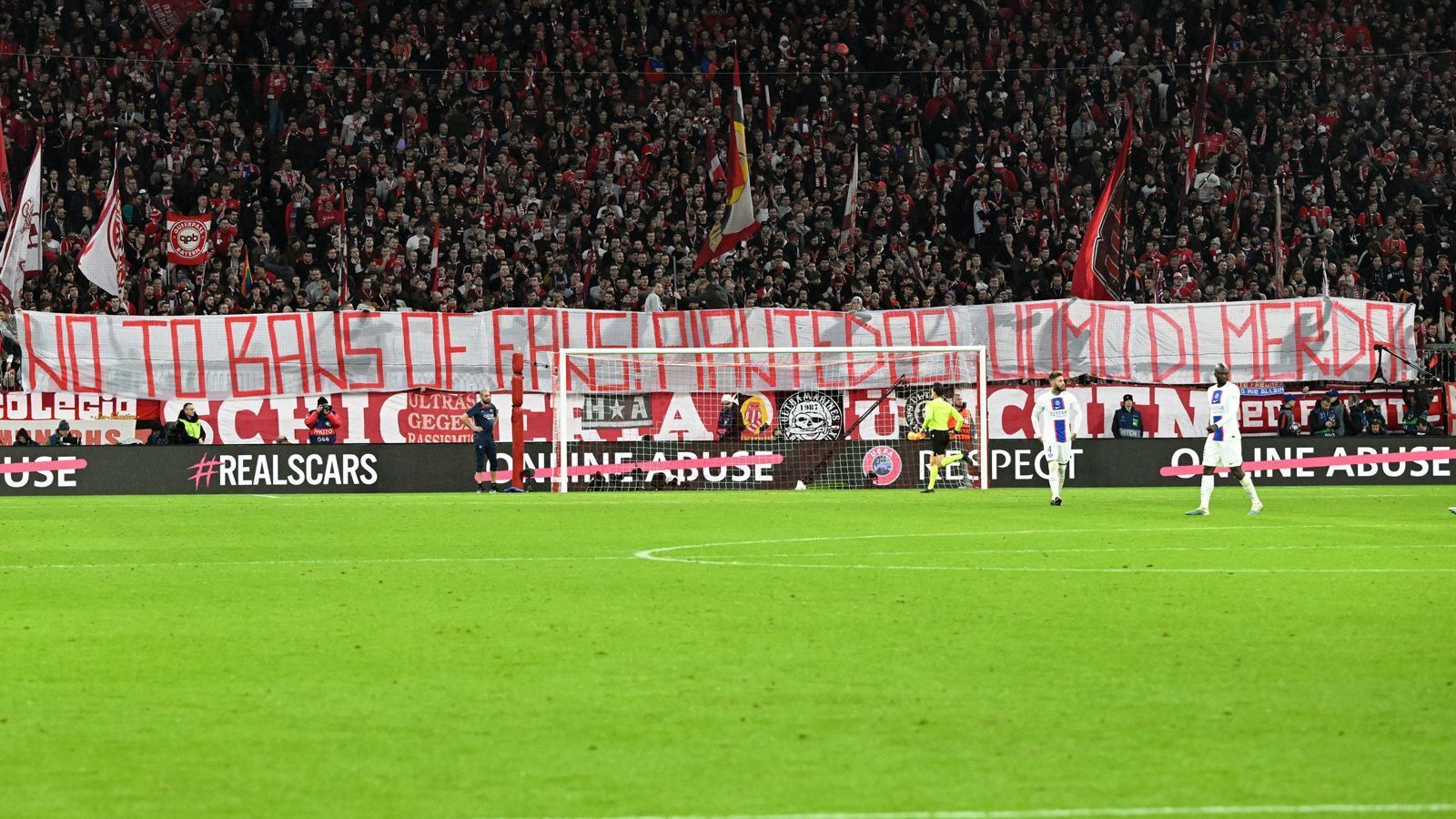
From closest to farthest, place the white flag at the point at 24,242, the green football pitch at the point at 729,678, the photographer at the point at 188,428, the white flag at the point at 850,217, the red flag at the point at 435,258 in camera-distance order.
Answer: the green football pitch at the point at 729,678
the white flag at the point at 24,242
the photographer at the point at 188,428
the red flag at the point at 435,258
the white flag at the point at 850,217

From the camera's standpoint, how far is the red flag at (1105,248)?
32.2 m

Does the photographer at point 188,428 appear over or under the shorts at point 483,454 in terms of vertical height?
over

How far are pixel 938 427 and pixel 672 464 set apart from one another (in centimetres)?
490

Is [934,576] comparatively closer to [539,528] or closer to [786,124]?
[539,528]

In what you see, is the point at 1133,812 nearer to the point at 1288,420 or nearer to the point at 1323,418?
the point at 1288,420

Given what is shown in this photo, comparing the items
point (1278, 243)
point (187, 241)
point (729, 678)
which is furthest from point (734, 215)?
point (729, 678)

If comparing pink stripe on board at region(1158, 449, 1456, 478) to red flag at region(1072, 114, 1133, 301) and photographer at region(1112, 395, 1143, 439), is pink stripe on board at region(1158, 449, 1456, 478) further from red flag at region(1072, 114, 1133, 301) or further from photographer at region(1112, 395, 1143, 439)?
red flag at region(1072, 114, 1133, 301)

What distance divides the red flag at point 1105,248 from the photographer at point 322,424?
13050 mm

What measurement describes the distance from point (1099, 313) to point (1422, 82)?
12.2 metres

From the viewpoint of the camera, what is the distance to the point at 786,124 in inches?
1481

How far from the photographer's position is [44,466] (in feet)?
99.8

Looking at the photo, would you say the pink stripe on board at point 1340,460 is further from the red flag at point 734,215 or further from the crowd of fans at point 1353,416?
the red flag at point 734,215

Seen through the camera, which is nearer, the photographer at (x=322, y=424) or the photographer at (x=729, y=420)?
the photographer at (x=322, y=424)

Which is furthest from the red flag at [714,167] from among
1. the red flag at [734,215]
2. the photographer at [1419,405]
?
the photographer at [1419,405]
